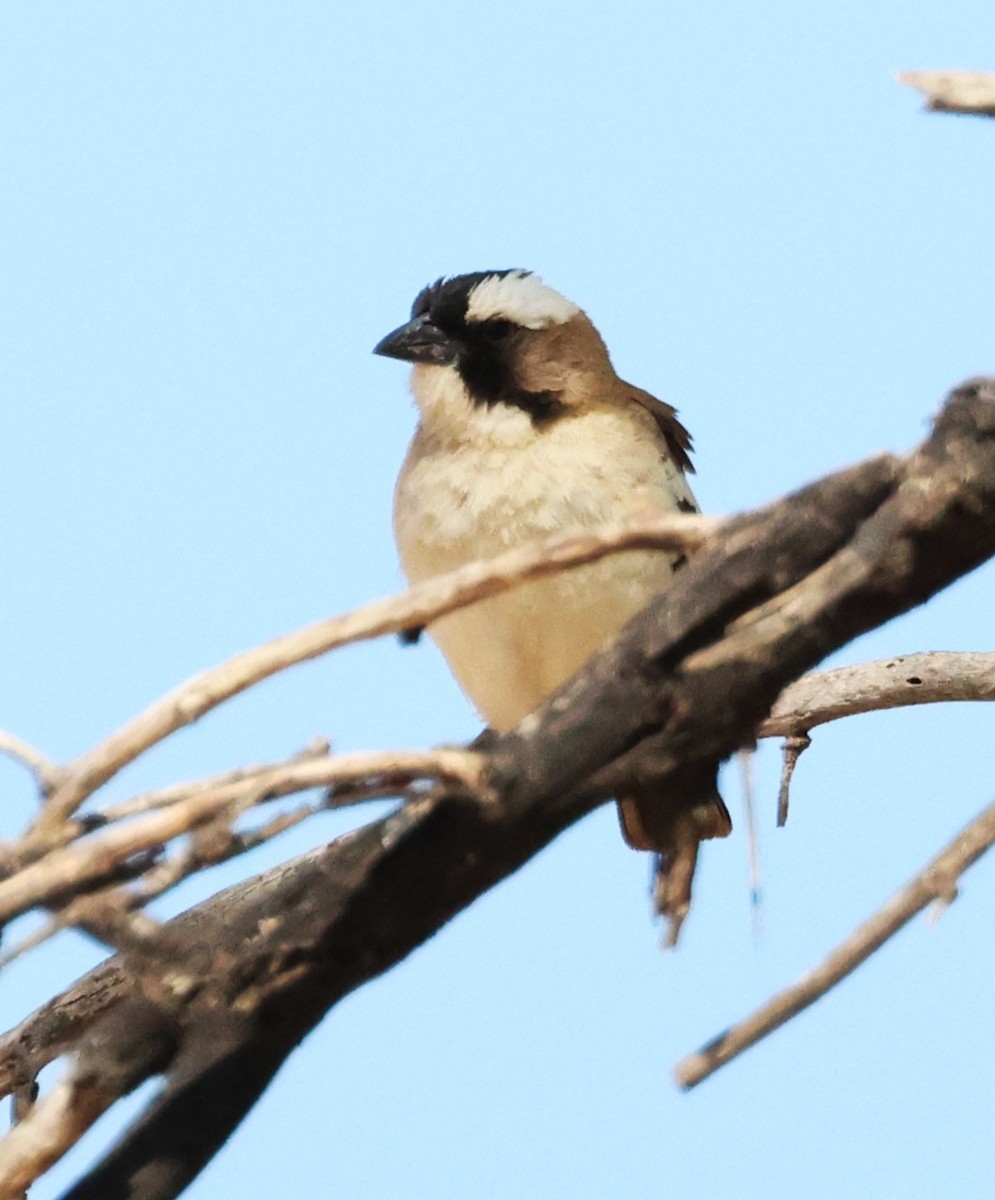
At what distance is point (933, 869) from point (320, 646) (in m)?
0.74

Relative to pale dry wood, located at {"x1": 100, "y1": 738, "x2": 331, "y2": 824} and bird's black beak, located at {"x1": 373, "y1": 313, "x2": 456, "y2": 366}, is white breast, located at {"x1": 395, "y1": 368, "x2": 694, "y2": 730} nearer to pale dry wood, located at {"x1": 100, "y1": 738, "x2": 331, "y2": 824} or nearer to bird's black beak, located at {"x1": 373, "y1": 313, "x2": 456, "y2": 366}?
bird's black beak, located at {"x1": 373, "y1": 313, "x2": 456, "y2": 366}

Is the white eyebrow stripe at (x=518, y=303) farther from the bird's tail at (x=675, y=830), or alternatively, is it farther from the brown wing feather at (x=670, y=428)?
the bird's tail at (x=675, y=830)

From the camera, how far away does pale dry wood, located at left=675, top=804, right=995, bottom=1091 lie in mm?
1850

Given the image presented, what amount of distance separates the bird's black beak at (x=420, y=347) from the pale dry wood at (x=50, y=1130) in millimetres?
2877

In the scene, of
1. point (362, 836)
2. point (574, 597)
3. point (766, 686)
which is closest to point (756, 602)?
point (766, 686)

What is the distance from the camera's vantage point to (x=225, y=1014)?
2328mm

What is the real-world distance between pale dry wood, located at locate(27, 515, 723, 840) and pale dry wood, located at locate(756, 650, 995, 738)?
1.96m

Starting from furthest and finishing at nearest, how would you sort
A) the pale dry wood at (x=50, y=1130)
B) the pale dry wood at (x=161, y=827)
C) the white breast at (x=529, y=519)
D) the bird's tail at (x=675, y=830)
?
1. the white breast at (x=529, y=519)
2. the bird's tail at (x=675, y=830)
3. the pale dry wood at (x=50, y=1130)
4. the pale dry wood at (x=161, y=827)

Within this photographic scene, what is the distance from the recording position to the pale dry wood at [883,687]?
163 inches

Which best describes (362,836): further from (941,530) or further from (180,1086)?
(941,530)

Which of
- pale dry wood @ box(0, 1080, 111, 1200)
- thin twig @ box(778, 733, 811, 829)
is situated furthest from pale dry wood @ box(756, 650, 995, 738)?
pale dry wood @ box(0, 1080, 111, 1200)

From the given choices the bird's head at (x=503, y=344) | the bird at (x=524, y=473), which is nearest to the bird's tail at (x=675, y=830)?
the bird at (x=524, y=473)

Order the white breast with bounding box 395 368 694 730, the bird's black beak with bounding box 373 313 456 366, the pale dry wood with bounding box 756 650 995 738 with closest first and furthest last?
1. the pale dry wood with bounding box 756 650 995 738
2. the white breast with bounding box 395 368 694 730
3. the bird's black beak with bounding box 373 313 456 366

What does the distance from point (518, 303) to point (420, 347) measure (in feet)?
0.96
